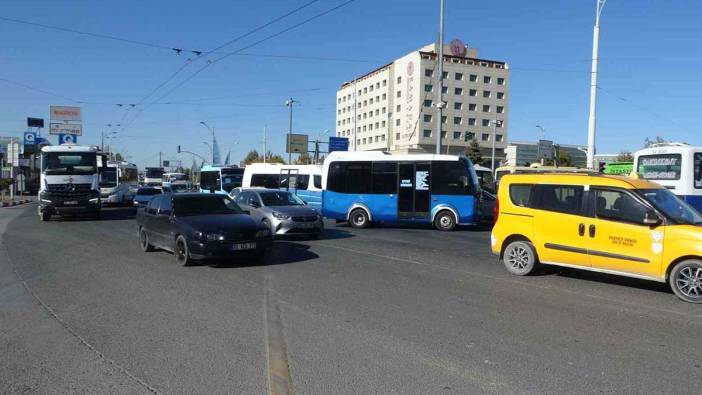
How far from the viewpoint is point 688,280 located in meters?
7.83

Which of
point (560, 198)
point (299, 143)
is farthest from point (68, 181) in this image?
point (299, 143)

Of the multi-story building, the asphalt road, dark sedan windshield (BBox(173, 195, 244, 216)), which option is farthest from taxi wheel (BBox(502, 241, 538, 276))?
the multi-story building

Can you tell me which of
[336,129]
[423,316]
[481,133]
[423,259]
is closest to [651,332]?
[423,316]

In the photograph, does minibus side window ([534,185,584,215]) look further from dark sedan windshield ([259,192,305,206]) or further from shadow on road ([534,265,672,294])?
dark sedan windshield ([259,192,305,206])

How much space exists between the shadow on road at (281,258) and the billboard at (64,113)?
2634 inches

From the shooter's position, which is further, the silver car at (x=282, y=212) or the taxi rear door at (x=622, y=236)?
the silver car at (x=282, y=212)

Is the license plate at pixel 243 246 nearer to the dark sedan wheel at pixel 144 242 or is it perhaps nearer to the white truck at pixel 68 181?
the dark sedan wheel at pixel 144 242

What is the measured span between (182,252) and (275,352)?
246 inches

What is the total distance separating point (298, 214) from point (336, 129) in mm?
119809

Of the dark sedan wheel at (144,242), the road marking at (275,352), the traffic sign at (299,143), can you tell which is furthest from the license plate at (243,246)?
the traffic sign at (299,143)

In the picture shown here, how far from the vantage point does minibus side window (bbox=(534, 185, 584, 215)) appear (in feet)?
30.2

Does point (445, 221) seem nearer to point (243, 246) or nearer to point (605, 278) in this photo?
point (605, 278)

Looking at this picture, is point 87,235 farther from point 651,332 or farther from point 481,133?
point 481,133

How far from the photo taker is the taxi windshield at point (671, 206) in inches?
322
